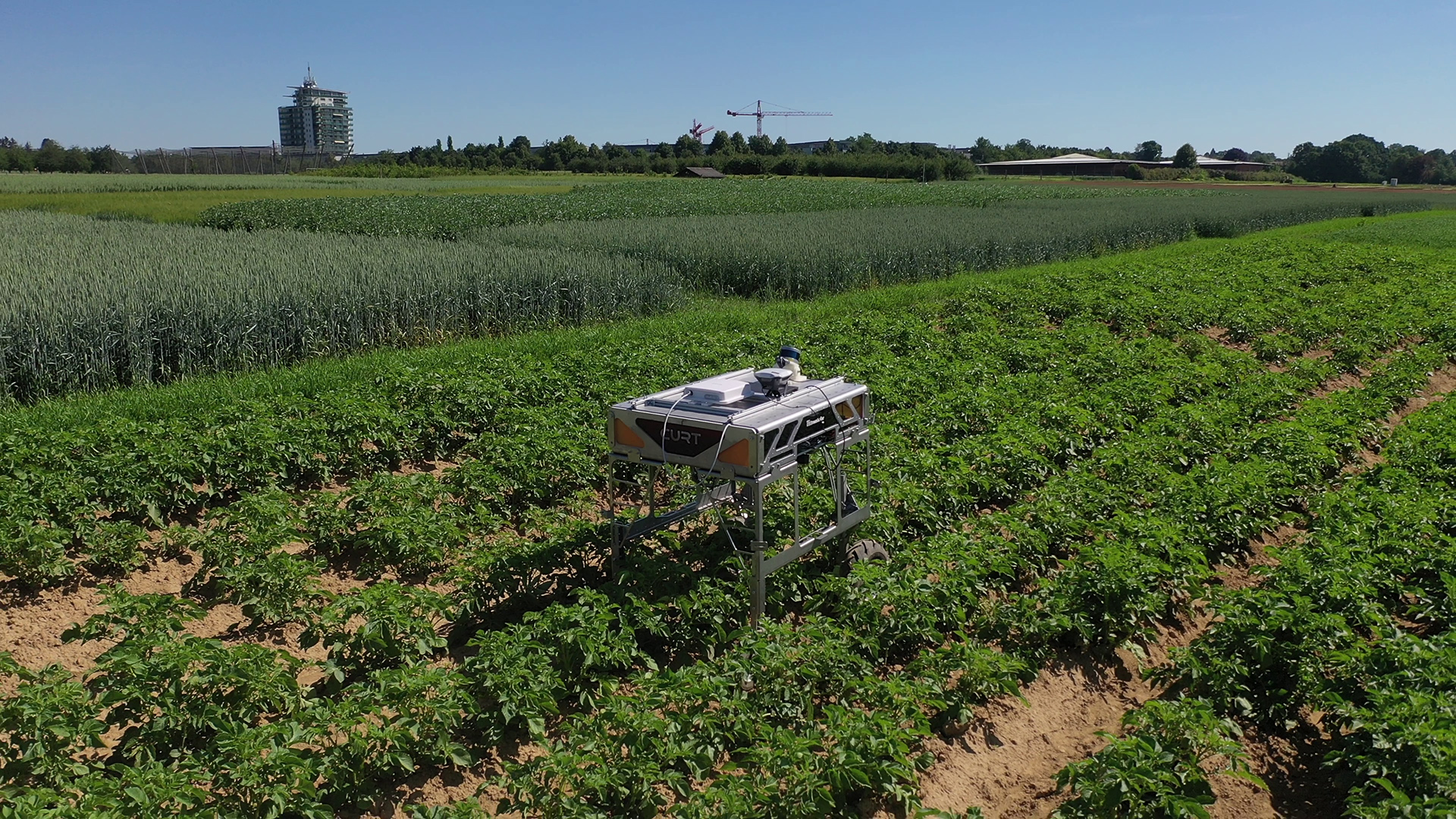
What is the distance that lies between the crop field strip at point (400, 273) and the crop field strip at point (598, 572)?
2.62m

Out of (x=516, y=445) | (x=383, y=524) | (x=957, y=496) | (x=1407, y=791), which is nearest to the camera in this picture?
(x=1407, y=791)

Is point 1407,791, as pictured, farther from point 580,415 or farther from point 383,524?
point 580,415

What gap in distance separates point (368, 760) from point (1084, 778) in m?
3.53

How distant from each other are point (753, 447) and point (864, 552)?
79.8 inches

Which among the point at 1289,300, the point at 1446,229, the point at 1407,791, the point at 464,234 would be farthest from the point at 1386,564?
the point at 1446,229

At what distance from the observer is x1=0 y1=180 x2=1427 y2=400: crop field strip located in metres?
13.5

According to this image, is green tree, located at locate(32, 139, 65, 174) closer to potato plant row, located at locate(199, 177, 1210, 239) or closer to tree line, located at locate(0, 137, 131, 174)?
tree line, located at locate(0, 137, 131, 174)

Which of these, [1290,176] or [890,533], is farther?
[1290,176]

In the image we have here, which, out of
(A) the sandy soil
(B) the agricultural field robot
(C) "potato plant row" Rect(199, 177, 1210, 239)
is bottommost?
(A) the sandy soil

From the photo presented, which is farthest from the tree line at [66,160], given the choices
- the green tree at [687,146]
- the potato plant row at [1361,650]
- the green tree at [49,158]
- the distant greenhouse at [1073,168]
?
the potato plant row at [1361,650]

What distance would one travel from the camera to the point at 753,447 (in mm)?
5934

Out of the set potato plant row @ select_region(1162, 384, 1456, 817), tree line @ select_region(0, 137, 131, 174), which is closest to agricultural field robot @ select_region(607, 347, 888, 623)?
potato plant row @ select_region(1162, 384, 1456, 817)

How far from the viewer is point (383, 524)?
7789 mm

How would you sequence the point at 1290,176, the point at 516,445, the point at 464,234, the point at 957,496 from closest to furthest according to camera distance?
the point at 957,496 < the point at 516,445 < the point at 464,234 < the point at 1290,176
